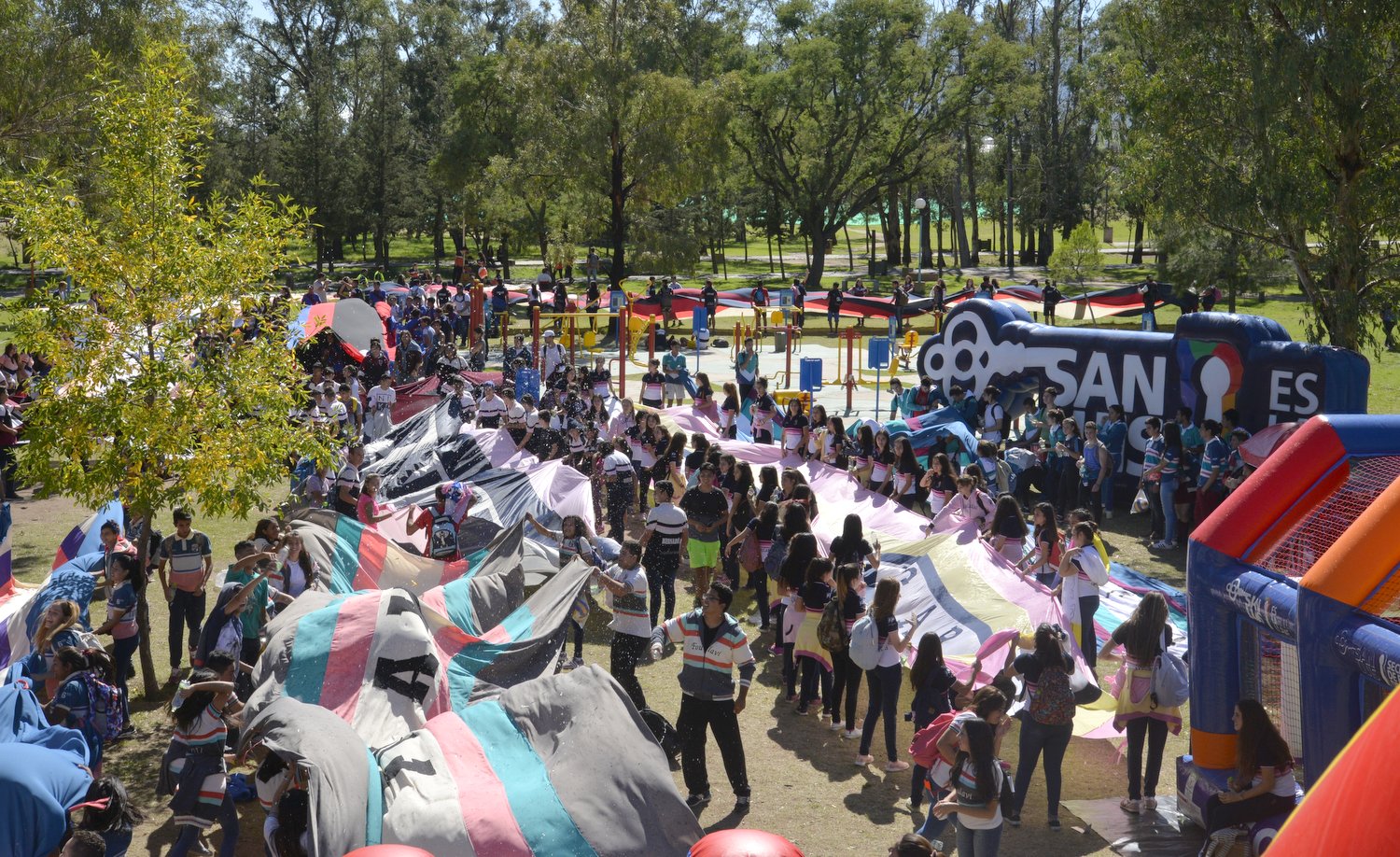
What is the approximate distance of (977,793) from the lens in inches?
263

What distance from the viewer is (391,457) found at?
16219 mm

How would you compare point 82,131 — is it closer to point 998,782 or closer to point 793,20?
point 998,782

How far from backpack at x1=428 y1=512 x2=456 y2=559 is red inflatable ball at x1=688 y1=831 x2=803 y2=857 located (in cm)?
784

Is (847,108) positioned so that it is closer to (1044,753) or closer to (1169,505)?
(1169,505)

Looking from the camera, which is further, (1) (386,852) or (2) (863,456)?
(2) (863,456)

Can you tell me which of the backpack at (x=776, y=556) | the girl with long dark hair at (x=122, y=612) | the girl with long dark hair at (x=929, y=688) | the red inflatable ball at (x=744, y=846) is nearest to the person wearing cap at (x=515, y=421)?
the backpack at (x=776, y=556)

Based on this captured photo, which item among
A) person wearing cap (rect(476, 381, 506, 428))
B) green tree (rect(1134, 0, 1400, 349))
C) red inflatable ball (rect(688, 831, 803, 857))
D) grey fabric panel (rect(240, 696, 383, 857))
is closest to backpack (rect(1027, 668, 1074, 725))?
red inflatable ball (rect(688, 831, 803, 857))

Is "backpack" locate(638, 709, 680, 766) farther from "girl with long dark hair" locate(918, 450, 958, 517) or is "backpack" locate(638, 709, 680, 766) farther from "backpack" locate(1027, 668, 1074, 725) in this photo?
"girl with long dark hair" locate(918, 450, 958, 517)

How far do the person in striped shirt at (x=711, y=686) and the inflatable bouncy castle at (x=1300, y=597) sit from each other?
2.88 metres

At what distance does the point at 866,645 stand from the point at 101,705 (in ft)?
16.5

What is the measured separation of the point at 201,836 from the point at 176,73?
5.90 metres

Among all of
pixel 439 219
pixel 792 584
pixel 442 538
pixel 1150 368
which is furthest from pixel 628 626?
pixel 439 219

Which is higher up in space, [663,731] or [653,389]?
[653,389]

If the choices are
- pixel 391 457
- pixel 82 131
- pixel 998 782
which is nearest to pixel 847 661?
pixel 998 782
